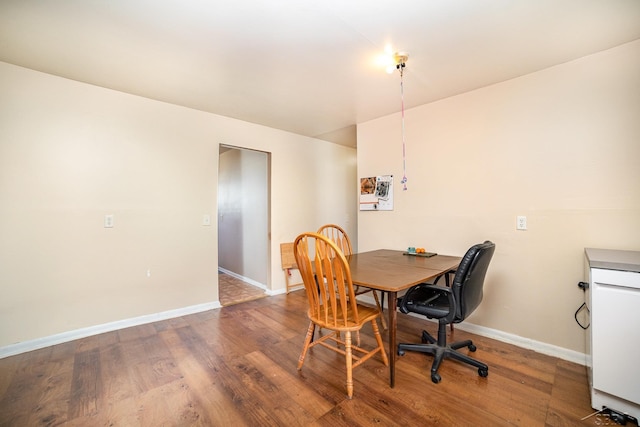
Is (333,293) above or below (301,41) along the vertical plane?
below

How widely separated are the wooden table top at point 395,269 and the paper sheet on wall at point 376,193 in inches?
26.5

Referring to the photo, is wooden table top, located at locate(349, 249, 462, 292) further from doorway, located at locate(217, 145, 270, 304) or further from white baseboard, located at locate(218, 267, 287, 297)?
doorway, located at locate(217, 145, 270, 304)

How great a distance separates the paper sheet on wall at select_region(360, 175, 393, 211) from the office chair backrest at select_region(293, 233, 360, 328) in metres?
1.64

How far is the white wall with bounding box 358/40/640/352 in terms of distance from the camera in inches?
73.4

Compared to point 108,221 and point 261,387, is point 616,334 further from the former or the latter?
point 108,221

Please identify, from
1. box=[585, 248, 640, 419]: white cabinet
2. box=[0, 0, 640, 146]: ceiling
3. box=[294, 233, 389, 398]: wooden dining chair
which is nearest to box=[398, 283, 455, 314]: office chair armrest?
box=[294, 233, 389, 398]: wooden dining chair

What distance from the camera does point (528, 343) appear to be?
2203 millimetres

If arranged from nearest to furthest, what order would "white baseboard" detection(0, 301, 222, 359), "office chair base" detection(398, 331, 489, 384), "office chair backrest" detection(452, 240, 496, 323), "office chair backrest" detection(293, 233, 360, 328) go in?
1. "office chair backrest" detection(293, 233, 360, 328)
2. "office chair backrest" detection(452, 240, 496, 323)
3. "office chair base" detection(398, 331, 489, 384)
4. "white baseboard" detection(0, 301, 222, 359)

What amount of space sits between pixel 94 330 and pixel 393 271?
2743mm

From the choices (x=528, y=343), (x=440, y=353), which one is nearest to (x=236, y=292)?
(x=440, y=353)

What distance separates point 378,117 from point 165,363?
10.5 ft

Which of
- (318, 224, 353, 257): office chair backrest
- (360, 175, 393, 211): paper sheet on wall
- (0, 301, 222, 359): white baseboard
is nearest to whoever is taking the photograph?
(0, 301, 222, 359): white baseboard

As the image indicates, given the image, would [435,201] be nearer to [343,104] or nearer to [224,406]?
[343,104]

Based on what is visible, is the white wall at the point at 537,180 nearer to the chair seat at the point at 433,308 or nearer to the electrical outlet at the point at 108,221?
the chair seat at the point at 433,308
